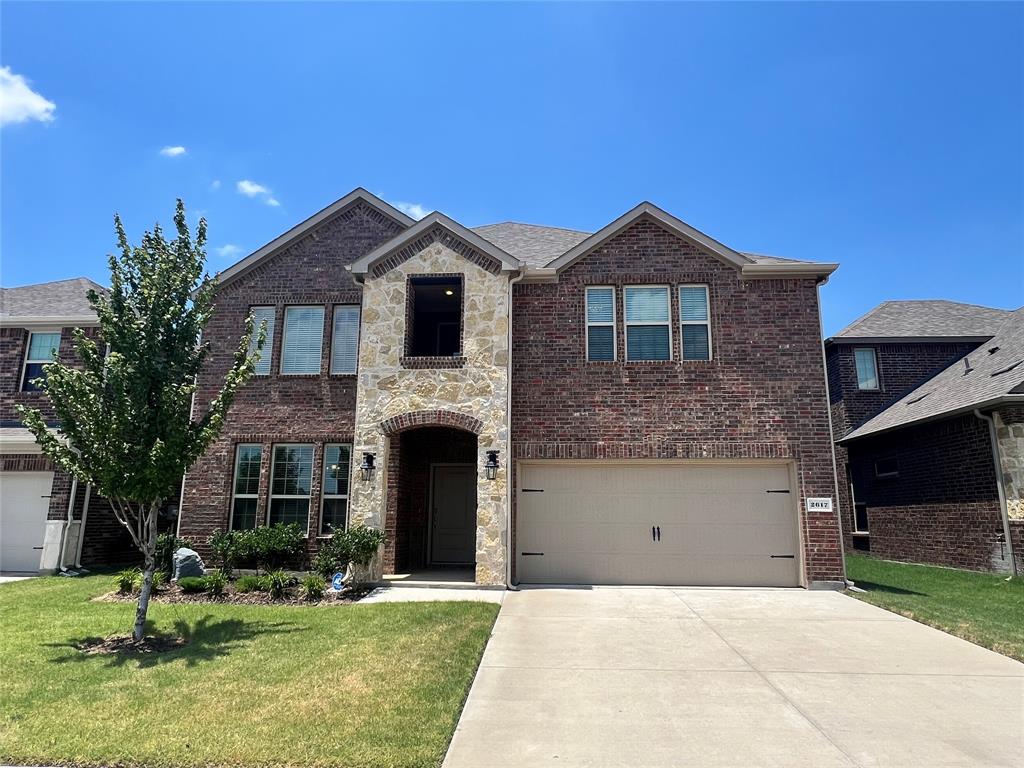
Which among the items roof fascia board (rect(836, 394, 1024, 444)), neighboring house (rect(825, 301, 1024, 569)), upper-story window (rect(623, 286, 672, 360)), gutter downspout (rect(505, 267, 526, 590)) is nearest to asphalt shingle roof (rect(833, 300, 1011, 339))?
neighboring house (rect(825, 301, 1024, 569))

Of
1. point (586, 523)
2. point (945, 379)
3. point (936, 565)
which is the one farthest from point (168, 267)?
point (945, 379)

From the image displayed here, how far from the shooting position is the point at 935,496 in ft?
44.0

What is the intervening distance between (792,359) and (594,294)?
13.1 ft

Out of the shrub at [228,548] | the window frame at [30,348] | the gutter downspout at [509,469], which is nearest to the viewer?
the gutter downspout at [509,469]

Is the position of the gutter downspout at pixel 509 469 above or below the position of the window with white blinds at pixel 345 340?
below

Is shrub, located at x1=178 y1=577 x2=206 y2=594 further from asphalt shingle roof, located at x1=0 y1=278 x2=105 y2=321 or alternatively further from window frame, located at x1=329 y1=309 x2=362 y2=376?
asphalt shingle roof, located at x1=0 y1=278 x2=105 y2=321

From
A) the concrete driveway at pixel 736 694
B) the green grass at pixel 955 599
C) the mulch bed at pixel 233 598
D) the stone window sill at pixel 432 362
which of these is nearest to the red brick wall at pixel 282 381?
the stone window sill at pixel 432 362

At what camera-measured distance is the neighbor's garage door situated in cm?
1209

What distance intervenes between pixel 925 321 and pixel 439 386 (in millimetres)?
16514

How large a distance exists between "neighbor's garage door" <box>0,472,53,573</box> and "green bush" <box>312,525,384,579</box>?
6966 mm

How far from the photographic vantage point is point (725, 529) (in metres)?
10.7

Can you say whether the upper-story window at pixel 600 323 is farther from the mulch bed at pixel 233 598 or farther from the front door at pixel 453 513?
the mulch bed at pixel 233 598

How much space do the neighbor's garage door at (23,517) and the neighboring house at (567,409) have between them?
142 inches

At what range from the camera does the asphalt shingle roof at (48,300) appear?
44.7 feet
